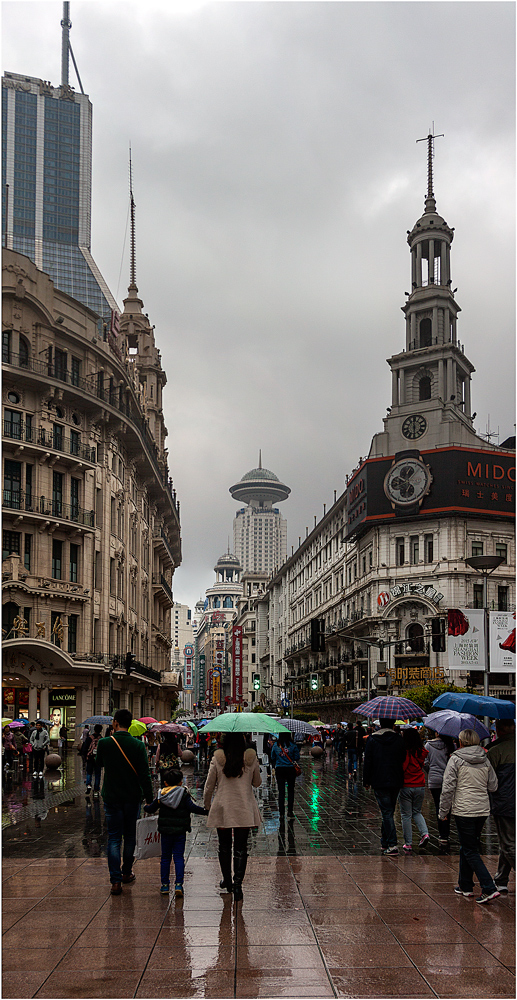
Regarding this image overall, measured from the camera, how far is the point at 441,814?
9930 mm

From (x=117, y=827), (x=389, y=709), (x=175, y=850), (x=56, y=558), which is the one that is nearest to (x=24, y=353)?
(x=56, y=558)

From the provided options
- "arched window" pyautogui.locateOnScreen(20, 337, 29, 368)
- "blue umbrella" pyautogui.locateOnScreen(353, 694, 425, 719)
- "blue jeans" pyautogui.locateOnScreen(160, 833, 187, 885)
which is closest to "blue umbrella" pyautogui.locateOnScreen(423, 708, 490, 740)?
"blue umbrella" pyautogui.locateOnScreen(353, 694, 425, 719)

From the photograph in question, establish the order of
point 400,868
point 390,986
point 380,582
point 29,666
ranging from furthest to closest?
point 380,582 < point 29,666 < point 400,868 < point 390,986

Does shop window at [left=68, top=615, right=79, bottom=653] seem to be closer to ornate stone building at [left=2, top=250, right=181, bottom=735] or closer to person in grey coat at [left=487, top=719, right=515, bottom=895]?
ornate stone building at [left=2, top=250, right=181, bottom=735]

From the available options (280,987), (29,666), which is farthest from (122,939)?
(29,666)

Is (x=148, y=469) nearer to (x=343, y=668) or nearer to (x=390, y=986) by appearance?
(x=343, y=668)

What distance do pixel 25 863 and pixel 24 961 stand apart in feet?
16.1

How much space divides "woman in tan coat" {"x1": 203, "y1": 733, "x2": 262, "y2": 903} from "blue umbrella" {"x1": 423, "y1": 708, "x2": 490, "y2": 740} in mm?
4464

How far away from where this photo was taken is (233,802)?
9.57 m

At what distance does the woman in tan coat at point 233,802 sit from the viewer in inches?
374

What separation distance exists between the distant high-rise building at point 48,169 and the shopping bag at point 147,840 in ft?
393

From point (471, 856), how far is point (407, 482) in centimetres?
5722

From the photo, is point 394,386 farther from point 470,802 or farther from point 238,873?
point 238,873

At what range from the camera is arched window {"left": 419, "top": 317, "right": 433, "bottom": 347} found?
2990 inches
